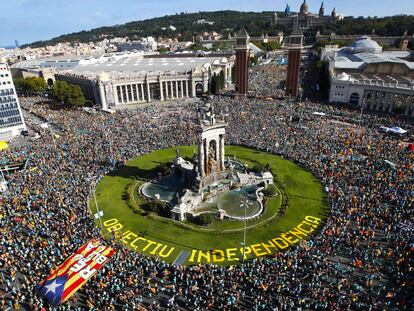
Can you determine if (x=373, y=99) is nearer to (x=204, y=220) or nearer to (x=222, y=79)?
(x=222, y=79)

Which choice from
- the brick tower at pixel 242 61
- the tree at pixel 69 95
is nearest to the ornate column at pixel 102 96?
the tree at pixel 69 95

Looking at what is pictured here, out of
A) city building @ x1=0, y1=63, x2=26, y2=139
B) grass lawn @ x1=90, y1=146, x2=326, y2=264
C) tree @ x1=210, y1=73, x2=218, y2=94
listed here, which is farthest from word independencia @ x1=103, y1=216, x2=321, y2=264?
tree @ x1=210, y1=73, x2=218, y2=94

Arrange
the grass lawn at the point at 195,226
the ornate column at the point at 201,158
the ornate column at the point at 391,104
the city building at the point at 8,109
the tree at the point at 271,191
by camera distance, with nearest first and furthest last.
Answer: the grass lawn at the point at 195,226 < the ornate column at the point at 201,158 < the tree at the point at 271,191 < the city building at the point at 8,109 < the ornate column at the point at 391,104

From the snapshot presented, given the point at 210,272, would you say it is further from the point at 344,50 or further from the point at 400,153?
the point at 344,50

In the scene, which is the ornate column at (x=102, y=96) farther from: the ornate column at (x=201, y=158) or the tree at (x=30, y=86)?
the ornate column at (x=201, y=158)

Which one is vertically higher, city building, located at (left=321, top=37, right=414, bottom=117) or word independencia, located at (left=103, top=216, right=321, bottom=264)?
city building, located at (left=321, top=37, right=414, bottom=117)

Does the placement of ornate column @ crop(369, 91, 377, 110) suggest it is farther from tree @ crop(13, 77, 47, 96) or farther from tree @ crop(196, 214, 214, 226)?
tree @ crop(13, 77, 47, 96)

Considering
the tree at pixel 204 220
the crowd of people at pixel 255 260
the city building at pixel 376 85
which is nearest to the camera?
the crowd of people at pixel 255 260
